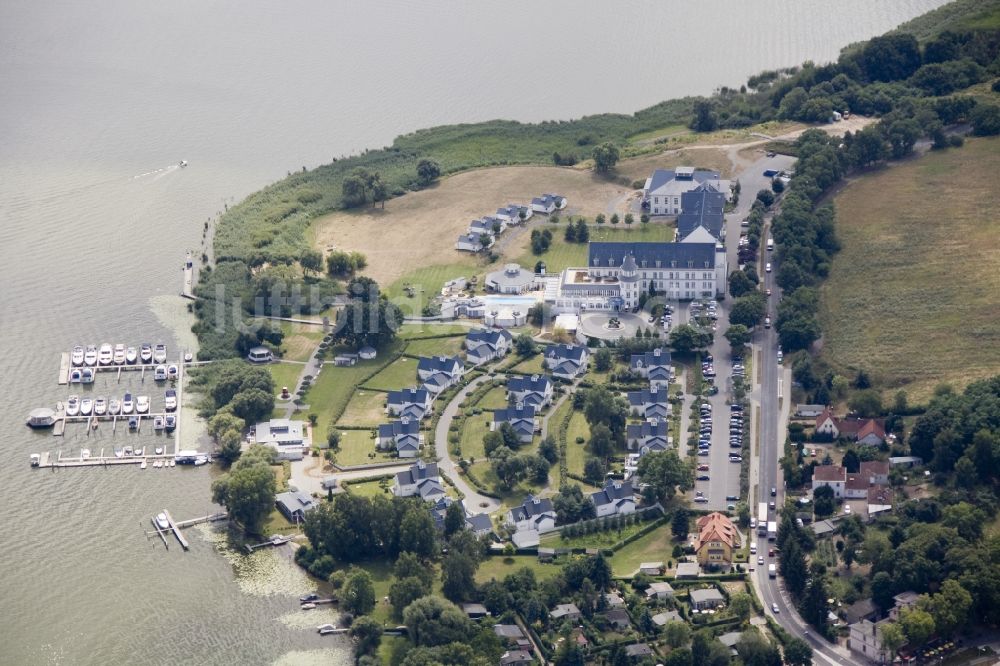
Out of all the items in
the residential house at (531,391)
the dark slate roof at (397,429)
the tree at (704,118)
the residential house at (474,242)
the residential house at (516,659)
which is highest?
the tree at (704,118)

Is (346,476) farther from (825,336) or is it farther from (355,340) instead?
(825,336)

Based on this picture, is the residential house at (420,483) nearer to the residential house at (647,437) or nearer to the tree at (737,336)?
the residential house at (647,437)

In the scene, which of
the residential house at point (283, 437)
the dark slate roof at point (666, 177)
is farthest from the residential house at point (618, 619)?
the dark slate roof at point (666, 177)

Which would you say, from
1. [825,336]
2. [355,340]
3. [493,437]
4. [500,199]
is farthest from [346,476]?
[500,199]

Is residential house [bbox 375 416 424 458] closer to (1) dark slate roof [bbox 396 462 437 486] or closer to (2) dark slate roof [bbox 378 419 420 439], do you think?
(2) dark slate roof [bbox 378 419 420 439]

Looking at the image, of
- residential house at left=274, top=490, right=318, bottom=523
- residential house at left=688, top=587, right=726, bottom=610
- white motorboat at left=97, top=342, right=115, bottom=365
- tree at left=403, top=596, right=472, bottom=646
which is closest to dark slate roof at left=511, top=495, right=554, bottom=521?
tree at left=403, top=596, right=472, bottom=646

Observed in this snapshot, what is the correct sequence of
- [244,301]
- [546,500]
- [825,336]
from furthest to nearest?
1. [244,301]
2. [825,336]
3. [546,500]
